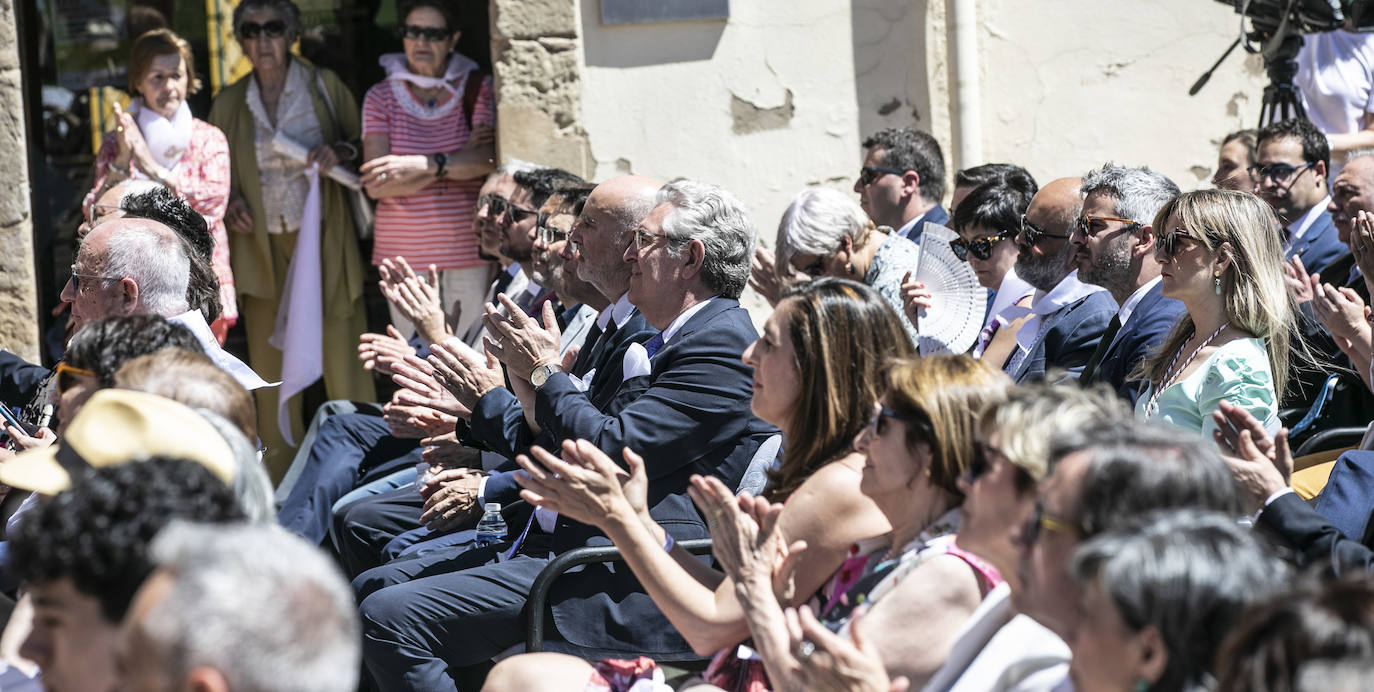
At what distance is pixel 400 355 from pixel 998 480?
2.49 m

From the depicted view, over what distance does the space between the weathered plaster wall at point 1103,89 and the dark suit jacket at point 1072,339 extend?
2622mm

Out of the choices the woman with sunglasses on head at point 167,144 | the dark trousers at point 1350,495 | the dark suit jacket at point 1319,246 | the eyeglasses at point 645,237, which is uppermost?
the woman with sunglasses on head at point 167,144

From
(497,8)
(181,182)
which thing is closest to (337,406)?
(181,182)

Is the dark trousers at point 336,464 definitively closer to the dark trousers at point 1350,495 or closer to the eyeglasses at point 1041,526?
the dark trousers at point 1350,495

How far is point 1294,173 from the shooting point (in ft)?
17.9

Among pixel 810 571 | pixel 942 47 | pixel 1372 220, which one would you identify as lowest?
pixel 810 571

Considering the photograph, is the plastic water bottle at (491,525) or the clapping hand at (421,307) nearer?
the plastic water bottle at (491,525)

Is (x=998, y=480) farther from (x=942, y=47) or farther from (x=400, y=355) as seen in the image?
(x=942, y=47)

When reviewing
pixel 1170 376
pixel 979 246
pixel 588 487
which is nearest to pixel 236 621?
pixel 588 487

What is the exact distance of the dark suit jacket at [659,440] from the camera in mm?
3430

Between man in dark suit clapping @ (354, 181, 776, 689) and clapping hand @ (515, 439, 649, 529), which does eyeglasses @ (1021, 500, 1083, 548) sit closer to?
Result: clapping hand @ (515, 439, 649, 529)

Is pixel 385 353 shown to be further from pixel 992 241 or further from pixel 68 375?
pixel 992 241

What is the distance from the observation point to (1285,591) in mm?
1655

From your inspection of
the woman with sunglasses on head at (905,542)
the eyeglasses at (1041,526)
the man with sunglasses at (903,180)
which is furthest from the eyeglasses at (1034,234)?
the eyeglasses at (1041,526)
